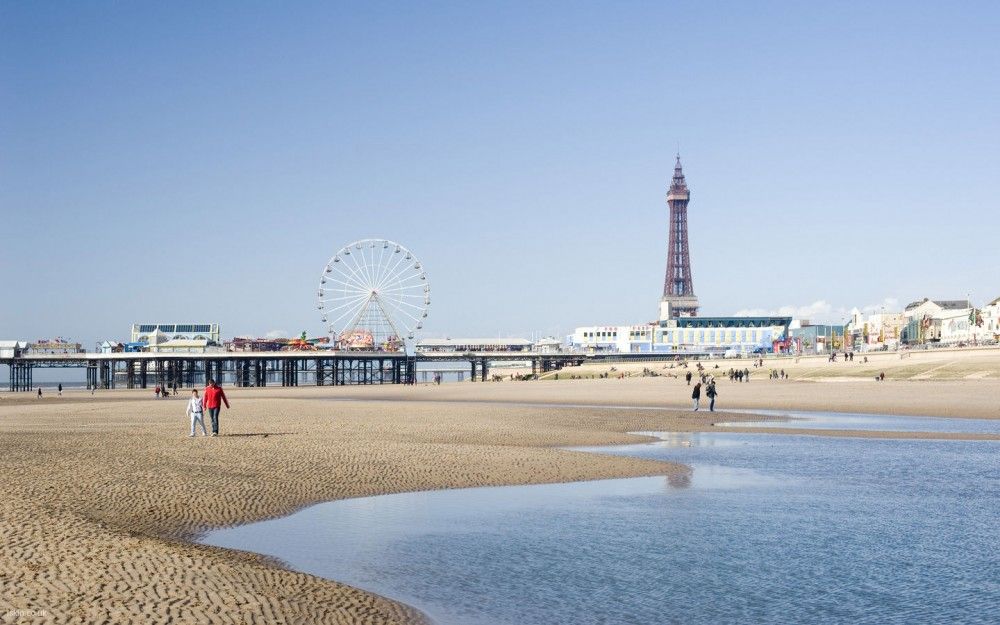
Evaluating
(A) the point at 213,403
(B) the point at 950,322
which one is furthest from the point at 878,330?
(A) the point at 213,403

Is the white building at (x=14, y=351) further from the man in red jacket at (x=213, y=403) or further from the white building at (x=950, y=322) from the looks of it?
the white building at (x=950, y=322)

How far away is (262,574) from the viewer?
928 centimetres

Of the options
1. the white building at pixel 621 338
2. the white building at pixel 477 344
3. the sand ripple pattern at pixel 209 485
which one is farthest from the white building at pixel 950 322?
the sand ripple pattern at pixel 209 485

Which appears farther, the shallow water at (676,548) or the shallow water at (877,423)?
the shallow water at (877,423)

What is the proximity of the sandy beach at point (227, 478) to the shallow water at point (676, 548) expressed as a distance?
2.83ft

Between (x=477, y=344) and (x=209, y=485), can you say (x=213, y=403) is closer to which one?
(x=209, y=485)

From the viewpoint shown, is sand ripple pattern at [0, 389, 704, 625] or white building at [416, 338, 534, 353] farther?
white building at [416, 338, 534, 353]

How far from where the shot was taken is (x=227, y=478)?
15.8 meters

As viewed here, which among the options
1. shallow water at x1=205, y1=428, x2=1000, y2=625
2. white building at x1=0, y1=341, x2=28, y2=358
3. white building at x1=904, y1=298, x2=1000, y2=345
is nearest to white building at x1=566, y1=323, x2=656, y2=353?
white building at x1=904, y1=298, x2=1000, y2=345

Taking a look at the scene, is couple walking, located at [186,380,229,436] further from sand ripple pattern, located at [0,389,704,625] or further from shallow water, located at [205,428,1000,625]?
shallow water, located at [205,428,1000,625]

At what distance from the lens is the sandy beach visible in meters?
8.06

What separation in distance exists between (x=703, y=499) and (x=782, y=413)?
23660 mm

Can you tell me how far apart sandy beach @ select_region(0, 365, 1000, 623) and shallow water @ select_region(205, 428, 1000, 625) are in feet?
2.83

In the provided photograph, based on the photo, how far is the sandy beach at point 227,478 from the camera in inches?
317
